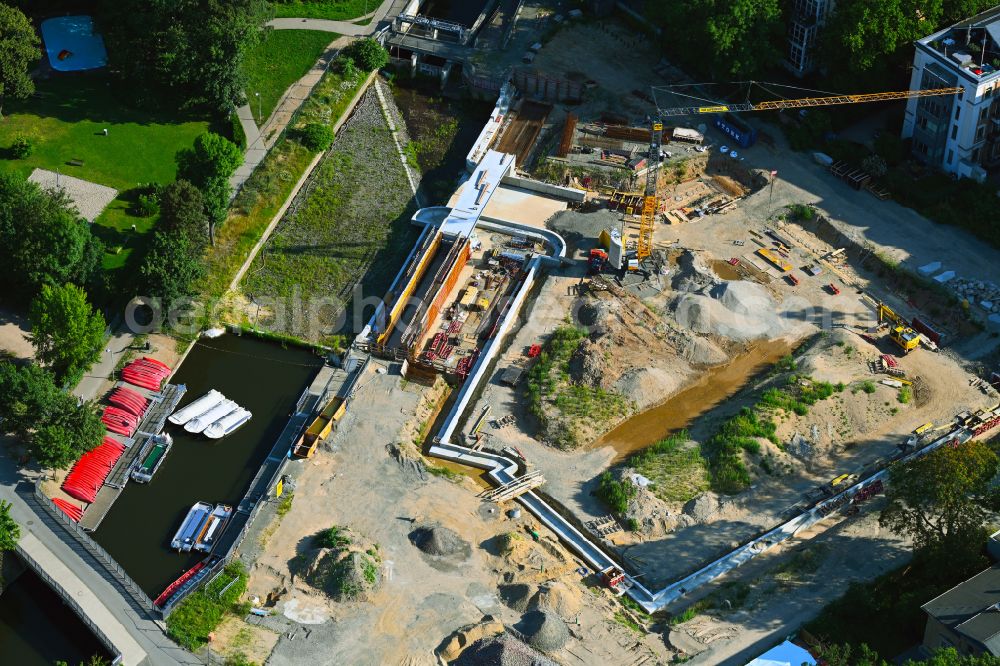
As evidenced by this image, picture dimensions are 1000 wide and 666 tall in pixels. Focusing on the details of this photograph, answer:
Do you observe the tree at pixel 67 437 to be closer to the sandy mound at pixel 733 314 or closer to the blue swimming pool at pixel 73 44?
the sandy mound at pixel 733 314

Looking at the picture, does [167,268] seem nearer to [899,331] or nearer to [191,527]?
[191,527]

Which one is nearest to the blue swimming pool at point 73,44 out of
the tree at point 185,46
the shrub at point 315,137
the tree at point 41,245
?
the tree at point 185,46

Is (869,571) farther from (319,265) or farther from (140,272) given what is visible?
(140,272)

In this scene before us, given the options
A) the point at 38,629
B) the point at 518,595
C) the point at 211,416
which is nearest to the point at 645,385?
the point at 518,595

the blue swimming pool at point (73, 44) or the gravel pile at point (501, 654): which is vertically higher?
the blue swimming pool at point (73, 44)

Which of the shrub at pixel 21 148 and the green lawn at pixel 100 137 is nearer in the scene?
the green lawn at pixel 100 137

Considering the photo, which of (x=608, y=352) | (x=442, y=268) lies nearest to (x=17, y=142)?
(x=442, y=268)
